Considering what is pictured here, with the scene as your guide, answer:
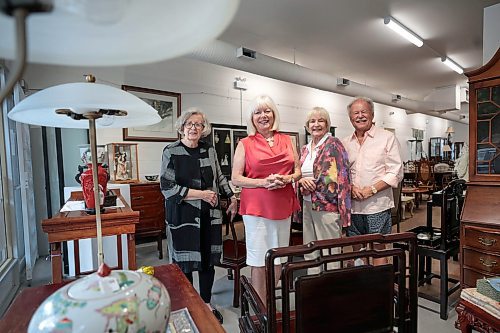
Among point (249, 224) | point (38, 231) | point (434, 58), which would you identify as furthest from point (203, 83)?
point (434, 58)

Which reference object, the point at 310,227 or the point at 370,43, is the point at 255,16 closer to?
the point at 370,43

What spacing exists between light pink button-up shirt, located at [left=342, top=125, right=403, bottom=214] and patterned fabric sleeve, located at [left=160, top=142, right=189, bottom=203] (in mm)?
1185

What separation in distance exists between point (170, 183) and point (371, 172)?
1.38m

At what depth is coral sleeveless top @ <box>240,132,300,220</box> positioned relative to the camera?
201 centimetres

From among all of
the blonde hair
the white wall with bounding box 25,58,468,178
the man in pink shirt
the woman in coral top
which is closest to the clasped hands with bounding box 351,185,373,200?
the man in pink shirt

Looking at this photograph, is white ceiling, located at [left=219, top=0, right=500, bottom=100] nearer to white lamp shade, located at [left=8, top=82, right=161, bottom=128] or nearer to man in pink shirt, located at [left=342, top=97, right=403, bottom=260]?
man in pink shirt, located at [left=342, top=97, right=403, bottom=260]

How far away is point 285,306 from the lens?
3.33 feet

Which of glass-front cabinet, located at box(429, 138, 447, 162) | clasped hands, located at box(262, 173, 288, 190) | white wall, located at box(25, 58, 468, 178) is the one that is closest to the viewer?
clasped hands, located at box(262, 173, 288, 190)

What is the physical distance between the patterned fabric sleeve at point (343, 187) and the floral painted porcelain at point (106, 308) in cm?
162

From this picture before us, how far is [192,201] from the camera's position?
2.09 metres

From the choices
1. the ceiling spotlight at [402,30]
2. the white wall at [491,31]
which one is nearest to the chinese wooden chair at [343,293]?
the white wall at [491,31]

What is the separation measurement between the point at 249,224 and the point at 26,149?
3.12 metres

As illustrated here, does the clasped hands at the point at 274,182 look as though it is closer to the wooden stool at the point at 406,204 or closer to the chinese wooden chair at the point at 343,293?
the chinese wooden chair at the point at 343,293

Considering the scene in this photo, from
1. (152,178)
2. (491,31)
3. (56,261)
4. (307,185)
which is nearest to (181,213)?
(56,261)
